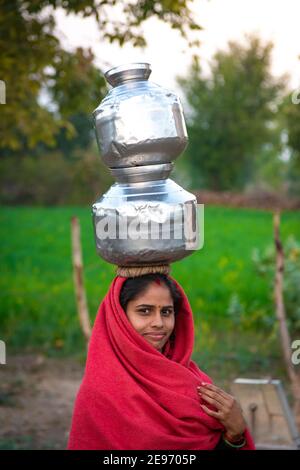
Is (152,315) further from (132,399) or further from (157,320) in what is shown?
(132,399)

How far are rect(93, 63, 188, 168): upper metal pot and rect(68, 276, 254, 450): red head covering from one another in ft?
1.58

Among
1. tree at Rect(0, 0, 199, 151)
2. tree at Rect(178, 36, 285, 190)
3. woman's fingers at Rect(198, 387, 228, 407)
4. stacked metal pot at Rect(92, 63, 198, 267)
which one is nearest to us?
stacked metal pot at Rect(92, 63, 198, 267)

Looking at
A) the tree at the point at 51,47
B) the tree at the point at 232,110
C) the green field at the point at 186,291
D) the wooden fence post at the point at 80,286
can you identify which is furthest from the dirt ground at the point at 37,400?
the tree at the point at 232,110

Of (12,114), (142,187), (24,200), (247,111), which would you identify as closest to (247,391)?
(142,187)

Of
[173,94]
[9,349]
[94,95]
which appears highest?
[94,95]

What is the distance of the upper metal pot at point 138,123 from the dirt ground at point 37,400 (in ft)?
9.47

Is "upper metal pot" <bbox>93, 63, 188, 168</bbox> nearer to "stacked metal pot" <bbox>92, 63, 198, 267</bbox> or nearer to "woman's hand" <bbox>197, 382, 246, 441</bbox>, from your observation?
"stacked metal pot" <bbox>92, 63, 198, 267</bbox>

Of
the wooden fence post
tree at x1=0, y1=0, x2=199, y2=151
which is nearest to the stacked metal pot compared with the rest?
tree at x1=0, y1=0, x2=199, y2=151

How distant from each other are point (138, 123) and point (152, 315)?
25.9 inches

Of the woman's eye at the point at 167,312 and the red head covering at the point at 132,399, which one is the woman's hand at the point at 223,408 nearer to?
the red head covering at the point at 132,399

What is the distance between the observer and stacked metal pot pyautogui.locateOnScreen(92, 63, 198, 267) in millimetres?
2232

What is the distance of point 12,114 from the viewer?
6500mm

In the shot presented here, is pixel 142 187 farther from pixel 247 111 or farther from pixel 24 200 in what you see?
pixel 247 111
